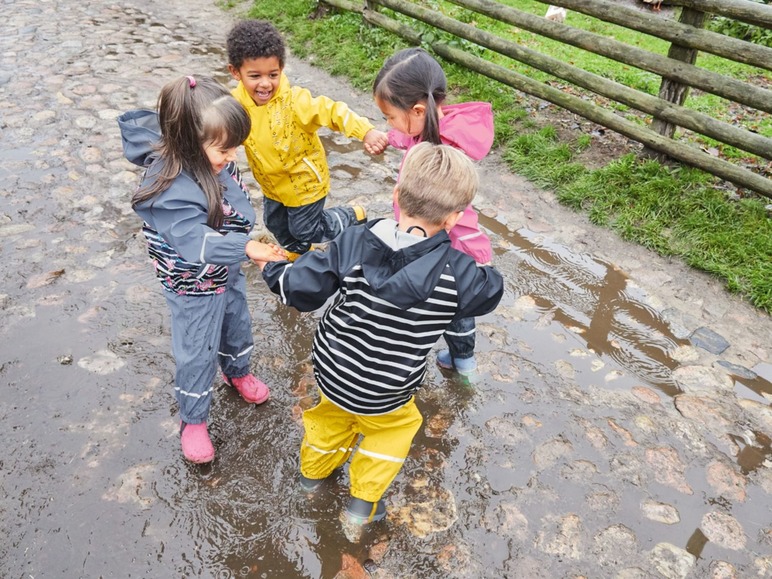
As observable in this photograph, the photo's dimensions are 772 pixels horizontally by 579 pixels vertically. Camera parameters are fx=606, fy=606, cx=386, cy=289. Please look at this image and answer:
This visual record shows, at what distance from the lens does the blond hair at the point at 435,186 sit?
1983mm

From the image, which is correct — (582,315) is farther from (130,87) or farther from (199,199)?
(130,87)

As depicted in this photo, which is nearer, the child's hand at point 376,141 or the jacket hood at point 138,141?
the jacket hood at point 138,141

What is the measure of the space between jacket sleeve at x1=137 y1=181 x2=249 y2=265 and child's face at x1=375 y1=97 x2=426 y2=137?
3.16 ft

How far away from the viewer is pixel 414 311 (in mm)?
2018

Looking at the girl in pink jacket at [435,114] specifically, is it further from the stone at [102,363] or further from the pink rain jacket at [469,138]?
the stone at [102,363]

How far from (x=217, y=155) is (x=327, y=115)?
93 centimetres

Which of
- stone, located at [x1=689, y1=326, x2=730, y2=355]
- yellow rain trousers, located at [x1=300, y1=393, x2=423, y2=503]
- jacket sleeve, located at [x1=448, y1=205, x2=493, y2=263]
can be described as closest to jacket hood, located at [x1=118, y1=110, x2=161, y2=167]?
yellow rain trousers, located at [x1=300, y1=393, x2=423, y2=503]

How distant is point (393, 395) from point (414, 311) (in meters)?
0.40

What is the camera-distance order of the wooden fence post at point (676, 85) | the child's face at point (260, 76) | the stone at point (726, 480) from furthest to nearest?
1. the wooden fence post at point (676, 85)
2. the child's face at point (260, 76)
3. the stone at point (726, 480)

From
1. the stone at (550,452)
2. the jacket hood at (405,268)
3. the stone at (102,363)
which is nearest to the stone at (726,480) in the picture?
the stone at (550,452)

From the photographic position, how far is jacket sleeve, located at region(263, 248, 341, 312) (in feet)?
6.61

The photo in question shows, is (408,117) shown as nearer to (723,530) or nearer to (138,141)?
(138,141)

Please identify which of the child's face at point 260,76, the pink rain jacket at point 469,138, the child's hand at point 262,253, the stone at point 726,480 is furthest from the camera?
the child's face at point 260,76

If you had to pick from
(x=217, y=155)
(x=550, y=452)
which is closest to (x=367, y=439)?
(x=550, y=452)
